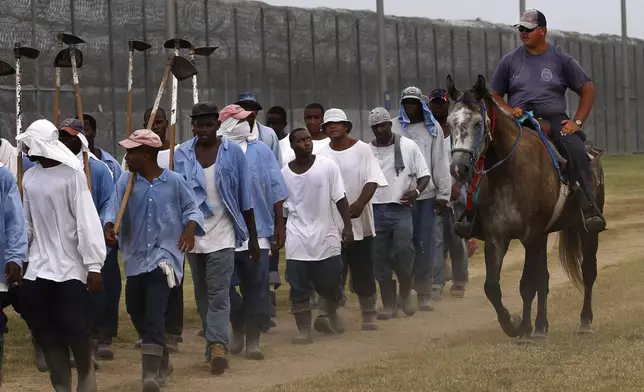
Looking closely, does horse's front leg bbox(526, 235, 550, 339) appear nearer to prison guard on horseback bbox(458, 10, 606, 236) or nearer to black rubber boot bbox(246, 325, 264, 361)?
prison guard on horseback bbox(458, 10, 606, 236)

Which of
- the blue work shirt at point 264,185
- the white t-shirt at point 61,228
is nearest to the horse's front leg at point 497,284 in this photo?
the blue work shirt at point 264,185

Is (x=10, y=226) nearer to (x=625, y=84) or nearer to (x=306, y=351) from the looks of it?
(x=306, y=351)

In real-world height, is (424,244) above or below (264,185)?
below

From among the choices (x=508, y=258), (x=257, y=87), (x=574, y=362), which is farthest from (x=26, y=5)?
(x=574, y=362)

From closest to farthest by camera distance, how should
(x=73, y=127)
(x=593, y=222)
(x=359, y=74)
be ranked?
(x=73, y=127), (x=593, y=222), (x=359, y=74)

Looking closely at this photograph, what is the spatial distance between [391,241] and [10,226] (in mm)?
5839

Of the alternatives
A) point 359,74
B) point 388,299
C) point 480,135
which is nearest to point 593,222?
point 480,135

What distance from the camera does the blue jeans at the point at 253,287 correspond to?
11906 millimetres

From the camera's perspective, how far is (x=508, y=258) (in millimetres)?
20016

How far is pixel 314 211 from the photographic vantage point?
1287 centimetres

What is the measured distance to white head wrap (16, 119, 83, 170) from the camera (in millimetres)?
9367

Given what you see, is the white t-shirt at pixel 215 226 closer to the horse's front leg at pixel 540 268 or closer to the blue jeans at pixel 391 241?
the horse's front leg at pixel 540 268

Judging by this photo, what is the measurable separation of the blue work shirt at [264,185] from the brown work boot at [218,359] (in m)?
1.27

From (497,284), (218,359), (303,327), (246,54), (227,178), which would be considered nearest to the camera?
(218,359)
